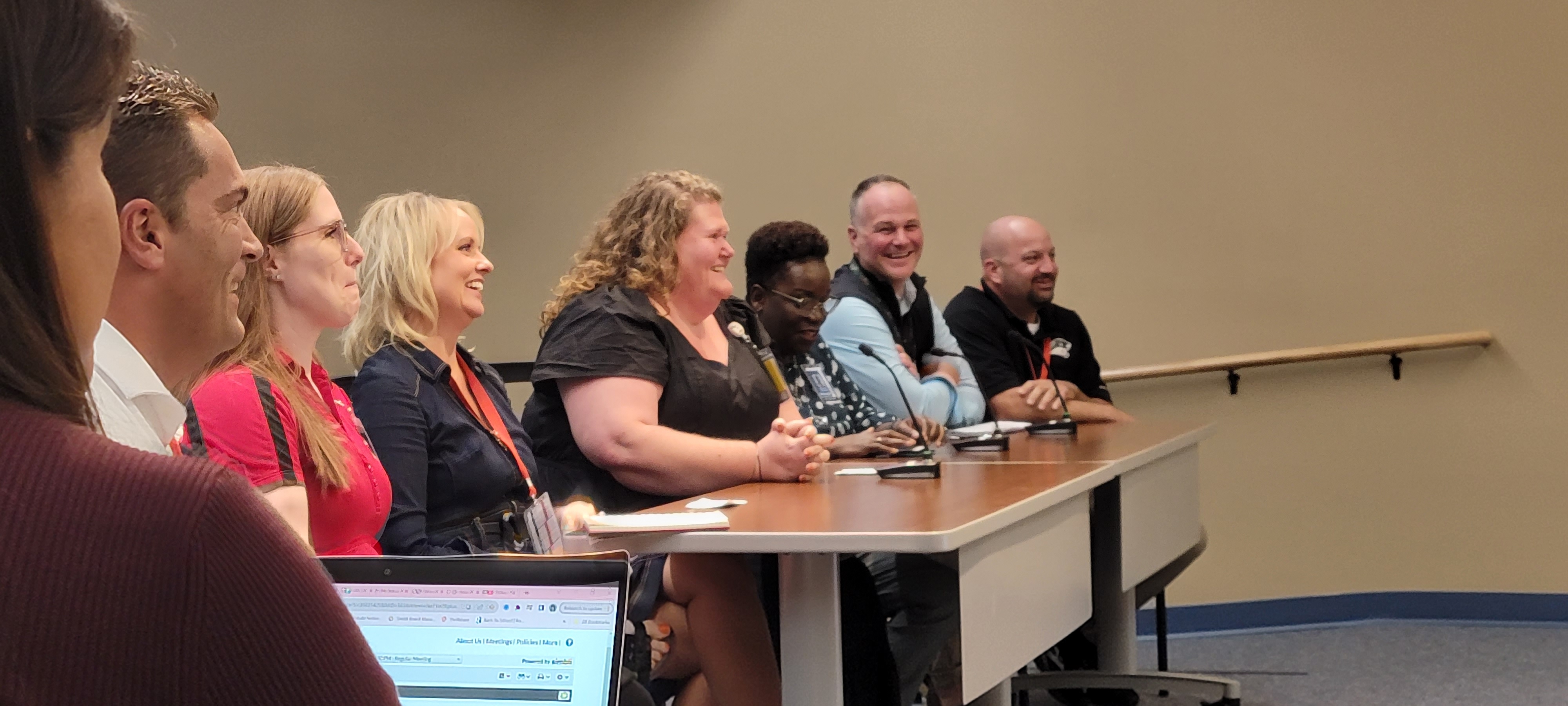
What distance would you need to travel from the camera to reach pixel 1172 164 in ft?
16.1

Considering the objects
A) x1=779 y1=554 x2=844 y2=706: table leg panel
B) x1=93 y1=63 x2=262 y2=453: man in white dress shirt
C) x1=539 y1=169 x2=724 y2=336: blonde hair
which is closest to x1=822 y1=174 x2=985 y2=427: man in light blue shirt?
x1=539 y1=169 x2=724 y2=336: blonde hair

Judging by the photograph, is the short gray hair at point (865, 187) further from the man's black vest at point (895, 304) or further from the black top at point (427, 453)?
the black top at point (427, 453)

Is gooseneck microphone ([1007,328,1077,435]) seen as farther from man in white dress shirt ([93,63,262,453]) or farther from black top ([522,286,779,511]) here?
man in white dress shirt ([93,63,262,453])

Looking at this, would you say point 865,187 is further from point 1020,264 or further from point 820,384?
point 820,384

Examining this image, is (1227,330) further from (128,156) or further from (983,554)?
(128,156)

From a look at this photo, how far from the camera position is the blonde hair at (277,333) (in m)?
1.81

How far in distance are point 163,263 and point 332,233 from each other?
107 cm

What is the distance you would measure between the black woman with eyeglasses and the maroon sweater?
9.38 ft

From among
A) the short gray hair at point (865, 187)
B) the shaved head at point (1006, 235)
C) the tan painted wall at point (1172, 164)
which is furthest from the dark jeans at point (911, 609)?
the tan painted wall at point (1172, 164)

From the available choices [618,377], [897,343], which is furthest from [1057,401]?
[618,377]

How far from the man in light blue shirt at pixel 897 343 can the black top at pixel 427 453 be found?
733mm

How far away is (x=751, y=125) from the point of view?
502 cm

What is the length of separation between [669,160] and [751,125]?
1.07 feet

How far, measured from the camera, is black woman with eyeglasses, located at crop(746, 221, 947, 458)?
3.48 metres
